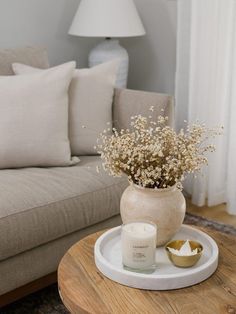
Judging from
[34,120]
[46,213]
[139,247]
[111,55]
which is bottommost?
[46,213]

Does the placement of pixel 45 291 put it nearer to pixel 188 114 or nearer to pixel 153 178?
pixel 153 178

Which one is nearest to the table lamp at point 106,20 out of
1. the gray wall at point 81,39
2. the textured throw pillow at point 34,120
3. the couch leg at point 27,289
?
the gray wall at point 81,39

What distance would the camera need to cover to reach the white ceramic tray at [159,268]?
1219 mm

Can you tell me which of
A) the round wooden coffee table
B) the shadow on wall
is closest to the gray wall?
the shadow on wall

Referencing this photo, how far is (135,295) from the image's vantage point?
47.2 inches

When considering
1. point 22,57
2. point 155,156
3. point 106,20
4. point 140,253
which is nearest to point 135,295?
point 140,253

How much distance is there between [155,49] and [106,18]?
0.50 meters

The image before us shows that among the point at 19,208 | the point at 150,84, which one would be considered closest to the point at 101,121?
the point at 19,208

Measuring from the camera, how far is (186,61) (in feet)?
8.94

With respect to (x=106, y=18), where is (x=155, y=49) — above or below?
below

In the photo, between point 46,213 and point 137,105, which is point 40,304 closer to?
point 46,213

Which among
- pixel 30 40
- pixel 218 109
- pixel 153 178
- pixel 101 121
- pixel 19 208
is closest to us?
pixel 153 178

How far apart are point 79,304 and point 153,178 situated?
351 mm

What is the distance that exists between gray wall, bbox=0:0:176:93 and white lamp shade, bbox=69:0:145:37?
0.25 metres
